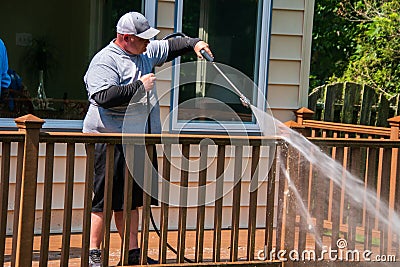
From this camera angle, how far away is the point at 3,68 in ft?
20.7

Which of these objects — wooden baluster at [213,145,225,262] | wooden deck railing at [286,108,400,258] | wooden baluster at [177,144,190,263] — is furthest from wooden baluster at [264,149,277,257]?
wooden baluster at [177,144,190,263]

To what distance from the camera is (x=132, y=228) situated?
5723mm

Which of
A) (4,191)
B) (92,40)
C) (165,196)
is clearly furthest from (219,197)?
(92,40)

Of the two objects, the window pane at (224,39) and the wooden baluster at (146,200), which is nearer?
the wooden baluster at (146,200)

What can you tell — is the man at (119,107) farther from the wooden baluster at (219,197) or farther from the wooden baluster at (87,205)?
the wooden baluster at (219,197)

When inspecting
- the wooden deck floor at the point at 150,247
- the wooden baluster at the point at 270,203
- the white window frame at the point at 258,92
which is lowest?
the wooden deck floor at the point at 150,247

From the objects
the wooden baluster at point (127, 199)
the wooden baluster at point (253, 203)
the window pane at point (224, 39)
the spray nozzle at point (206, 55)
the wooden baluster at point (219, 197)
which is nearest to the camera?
the wooden baluster at point (127, 199)

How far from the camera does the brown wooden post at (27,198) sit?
498 centimetres

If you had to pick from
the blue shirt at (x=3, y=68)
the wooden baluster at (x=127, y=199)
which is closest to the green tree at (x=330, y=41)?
the blue shirt at (x=3, y=68)

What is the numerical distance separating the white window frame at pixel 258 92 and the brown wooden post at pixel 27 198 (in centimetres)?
218

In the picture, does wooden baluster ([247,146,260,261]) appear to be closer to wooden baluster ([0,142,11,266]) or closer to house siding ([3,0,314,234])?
house siding ([3,0,314,234])

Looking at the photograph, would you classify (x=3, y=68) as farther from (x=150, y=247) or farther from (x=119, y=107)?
(x=150, y=247)

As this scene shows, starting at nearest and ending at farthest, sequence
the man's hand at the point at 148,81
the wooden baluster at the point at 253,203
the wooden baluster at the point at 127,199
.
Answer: the wooden baluster at the point at 127,199 → the man's hand at the point at 148,81 → the wooden baluster at the point at 253,203

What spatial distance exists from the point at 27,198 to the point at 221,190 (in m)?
1.32
